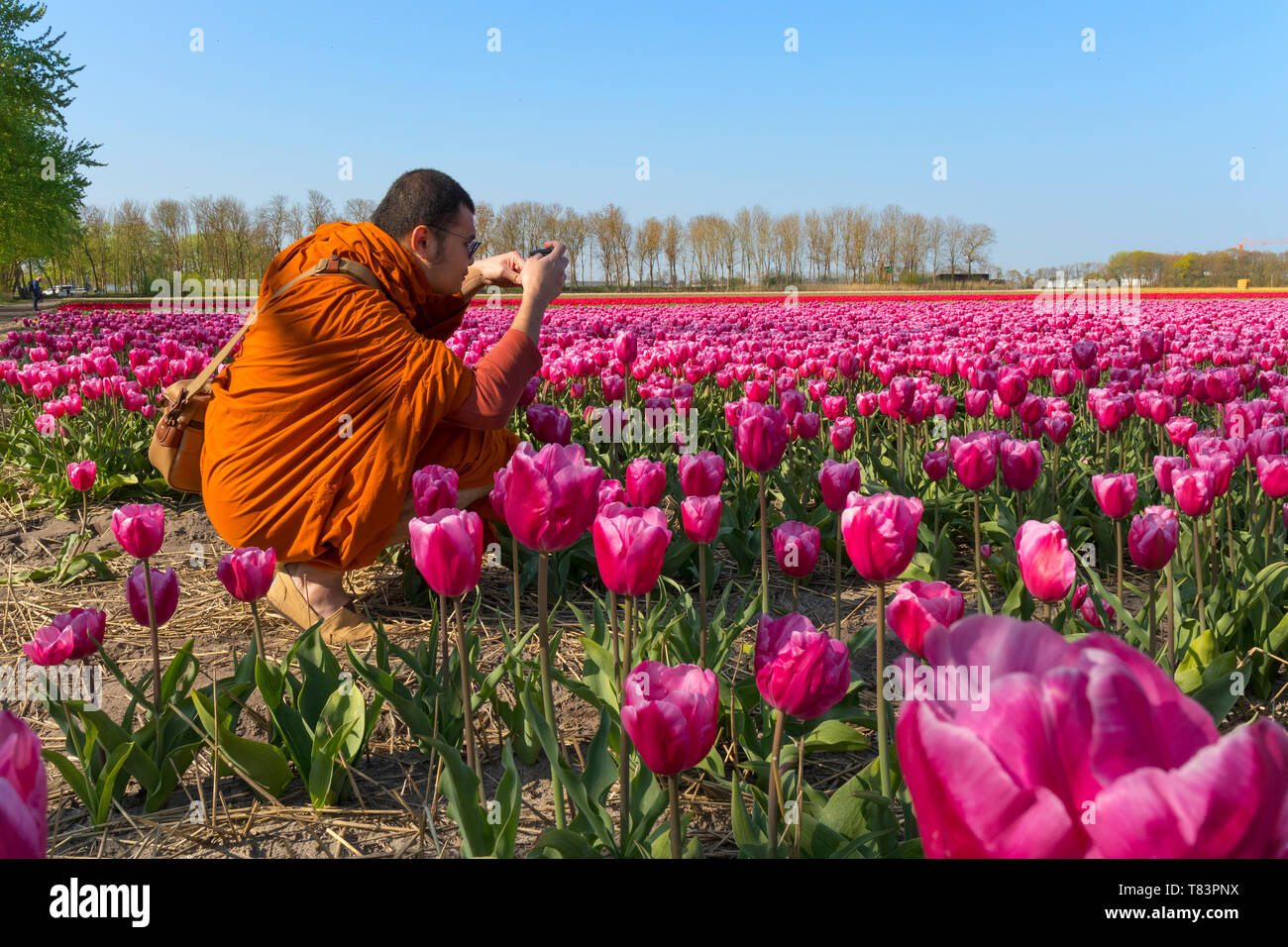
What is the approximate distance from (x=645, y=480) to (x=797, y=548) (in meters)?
0.45

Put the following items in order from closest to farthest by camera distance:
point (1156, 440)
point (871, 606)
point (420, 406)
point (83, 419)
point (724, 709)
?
point (724, 709), point (420, 406), point (871, 606), point (1156, 440), point (83, 419)

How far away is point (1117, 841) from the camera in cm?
50

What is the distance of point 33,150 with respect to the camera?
30.5m

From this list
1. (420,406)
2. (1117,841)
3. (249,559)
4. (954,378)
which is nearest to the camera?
(1117,841)

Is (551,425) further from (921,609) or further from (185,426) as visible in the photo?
(921,609)

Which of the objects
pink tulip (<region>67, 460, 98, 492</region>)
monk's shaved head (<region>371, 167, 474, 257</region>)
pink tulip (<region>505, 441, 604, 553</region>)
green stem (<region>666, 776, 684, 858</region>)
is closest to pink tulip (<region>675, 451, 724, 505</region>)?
pink tulip (<region>505, 441, 604, 553</region>)

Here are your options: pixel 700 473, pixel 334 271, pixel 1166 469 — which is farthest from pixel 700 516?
pixel 334 271

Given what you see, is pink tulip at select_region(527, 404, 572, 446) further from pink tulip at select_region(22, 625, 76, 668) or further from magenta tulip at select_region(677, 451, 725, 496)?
pink tulip at select_region(22, 625, 76, 668)

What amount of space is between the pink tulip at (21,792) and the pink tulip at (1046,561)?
163 centimetres

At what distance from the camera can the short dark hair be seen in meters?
3.56

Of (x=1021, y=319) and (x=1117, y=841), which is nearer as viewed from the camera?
(x=1117, y=841)

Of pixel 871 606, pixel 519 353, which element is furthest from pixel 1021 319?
pixel 519 353
